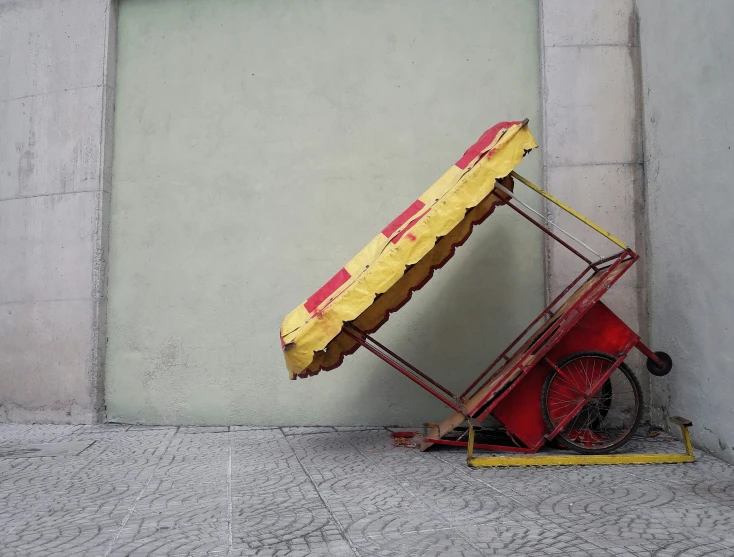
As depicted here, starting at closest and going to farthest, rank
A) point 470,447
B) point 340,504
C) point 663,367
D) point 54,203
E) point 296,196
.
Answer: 1. point 340,504
2. point 470,447
3. point 663,367
4. point 296,196
5. point 54,203

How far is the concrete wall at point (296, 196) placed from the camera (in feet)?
20.9

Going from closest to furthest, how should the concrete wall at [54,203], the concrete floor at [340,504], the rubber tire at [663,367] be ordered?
1. the concrete floor at [340,504]
2. the rubber tire at [663,367]
3. the concrete wall at [54,203]

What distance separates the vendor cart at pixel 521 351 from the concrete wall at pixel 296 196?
1065 mm

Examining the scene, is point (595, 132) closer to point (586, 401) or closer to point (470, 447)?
point (586, 401)

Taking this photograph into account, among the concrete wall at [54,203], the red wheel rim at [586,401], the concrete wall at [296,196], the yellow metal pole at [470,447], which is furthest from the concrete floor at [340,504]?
the concrete wall at [54,203]

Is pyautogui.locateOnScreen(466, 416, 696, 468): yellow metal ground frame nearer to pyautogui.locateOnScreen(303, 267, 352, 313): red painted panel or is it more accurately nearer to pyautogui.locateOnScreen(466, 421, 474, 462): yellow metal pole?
pyautogui.locateOnScreen(466, 421, 474, 462): yellow metal pole

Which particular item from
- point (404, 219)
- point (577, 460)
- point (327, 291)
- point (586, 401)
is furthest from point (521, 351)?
point (327, 291)

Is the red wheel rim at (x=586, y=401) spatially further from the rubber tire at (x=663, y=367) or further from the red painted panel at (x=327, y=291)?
the red painted panel at (x=327, y=291)

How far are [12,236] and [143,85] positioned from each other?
7.18 feet

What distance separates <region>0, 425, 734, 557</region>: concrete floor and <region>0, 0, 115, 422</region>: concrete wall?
53.3 inches

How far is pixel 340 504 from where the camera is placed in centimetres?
372

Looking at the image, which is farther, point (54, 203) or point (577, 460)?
point (54, 203)

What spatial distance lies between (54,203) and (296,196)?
2661 millimetres

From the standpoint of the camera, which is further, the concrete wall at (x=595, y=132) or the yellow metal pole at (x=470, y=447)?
the concrete wall at (x=595, y=132)
